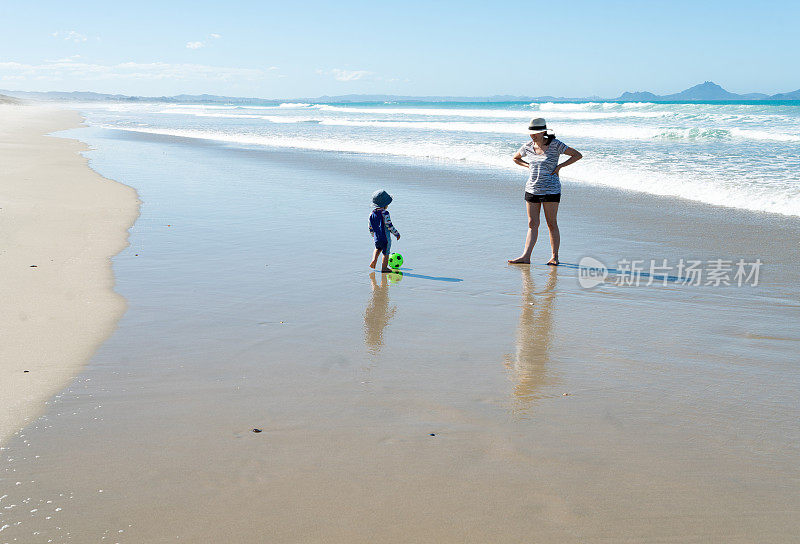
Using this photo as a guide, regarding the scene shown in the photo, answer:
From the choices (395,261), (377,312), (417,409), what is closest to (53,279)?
(377,312)

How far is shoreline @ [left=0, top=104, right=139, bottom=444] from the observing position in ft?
12.8

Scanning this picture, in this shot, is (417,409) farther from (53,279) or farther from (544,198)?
(544,198)

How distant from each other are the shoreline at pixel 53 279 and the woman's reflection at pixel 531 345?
8.57 ft

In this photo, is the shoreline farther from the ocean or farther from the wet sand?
the ocean

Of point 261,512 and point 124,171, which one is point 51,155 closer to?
point 124,171

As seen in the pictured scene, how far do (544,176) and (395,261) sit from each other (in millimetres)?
2029

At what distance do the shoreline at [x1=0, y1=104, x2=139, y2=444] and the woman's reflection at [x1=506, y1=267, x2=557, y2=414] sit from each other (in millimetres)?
2612

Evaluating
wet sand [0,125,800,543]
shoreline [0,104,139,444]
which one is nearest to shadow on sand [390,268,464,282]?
wet sand [0,125,800,543]

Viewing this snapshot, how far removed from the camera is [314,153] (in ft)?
68.2

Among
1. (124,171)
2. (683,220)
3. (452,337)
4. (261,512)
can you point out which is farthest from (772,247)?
(124,171)

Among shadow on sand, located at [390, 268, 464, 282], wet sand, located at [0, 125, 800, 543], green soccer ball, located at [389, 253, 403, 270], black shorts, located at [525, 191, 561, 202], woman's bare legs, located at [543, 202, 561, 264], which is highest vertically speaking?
black shorts, located at [525, 191, 561, 202]

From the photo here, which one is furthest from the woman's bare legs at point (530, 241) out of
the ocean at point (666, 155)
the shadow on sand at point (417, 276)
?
the ocean at point (666, 155)

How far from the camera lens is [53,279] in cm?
597

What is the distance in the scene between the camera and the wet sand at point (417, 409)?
2684 mm
